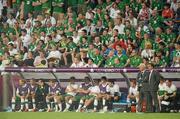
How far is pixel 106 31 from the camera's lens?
14258 mm

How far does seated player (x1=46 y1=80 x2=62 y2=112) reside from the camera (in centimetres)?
1265

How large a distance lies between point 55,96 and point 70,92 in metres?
0.40

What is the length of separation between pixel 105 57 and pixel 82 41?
121cm

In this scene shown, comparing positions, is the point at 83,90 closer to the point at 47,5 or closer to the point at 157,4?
the point at 157,4

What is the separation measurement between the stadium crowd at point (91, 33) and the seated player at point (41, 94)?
93 cm

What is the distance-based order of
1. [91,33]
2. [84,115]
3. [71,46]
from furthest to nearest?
[91,33]
[71,46]
[84,115]

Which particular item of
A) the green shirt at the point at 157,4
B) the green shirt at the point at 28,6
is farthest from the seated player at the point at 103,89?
the green shirt at the point at 28,6

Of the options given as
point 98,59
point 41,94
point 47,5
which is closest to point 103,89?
point 98,59

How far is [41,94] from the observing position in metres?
12.8

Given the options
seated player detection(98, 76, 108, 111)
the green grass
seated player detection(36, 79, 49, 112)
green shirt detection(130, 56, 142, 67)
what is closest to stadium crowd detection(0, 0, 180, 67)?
green shirt detection(130, 56, 142, 67)

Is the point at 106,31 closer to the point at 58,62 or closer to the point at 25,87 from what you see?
the point at 58,62

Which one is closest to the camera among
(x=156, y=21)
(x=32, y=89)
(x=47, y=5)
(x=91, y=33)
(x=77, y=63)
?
(x=32, y=89)

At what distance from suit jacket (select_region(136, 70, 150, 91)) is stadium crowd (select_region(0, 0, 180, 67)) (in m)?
0.64

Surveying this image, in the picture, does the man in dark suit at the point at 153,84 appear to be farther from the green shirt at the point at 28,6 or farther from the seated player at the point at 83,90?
the green shirt at the point at 28,6
